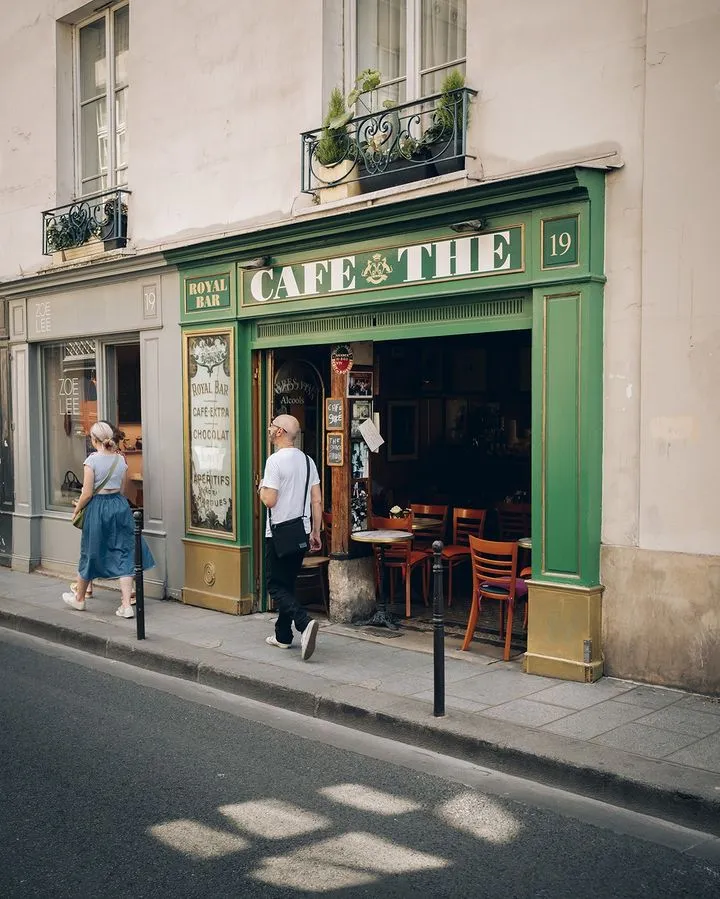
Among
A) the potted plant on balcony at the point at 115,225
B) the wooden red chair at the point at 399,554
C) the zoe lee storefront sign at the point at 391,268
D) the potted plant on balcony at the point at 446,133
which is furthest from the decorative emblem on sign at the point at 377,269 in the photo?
the potted plant on balcony at the point at 115,225

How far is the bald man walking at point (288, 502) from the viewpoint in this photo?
7676 mm

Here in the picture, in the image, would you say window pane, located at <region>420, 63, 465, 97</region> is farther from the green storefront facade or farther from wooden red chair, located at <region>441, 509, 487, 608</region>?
wooden red chair, located at <region>441, 509, 487, 608</region>

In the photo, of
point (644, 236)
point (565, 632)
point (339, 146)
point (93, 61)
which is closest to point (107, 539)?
point (339, 146)

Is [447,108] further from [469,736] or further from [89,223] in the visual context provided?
[89,223]

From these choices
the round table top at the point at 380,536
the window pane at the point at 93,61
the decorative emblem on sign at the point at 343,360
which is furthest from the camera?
the window pane at the point at 93,61

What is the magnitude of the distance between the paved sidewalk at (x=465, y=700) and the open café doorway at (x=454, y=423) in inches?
144

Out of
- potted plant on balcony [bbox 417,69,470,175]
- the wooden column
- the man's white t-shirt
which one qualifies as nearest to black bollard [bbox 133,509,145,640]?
the man's white t-shirt

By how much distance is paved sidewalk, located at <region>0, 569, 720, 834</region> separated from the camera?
521 cm

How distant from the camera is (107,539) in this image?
957 cm

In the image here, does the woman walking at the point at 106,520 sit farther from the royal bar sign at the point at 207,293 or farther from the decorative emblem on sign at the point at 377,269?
the decorative emblem on sign at the point at 377,269

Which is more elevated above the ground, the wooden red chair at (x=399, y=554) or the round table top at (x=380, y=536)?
the round table top at (x=380, y=536)

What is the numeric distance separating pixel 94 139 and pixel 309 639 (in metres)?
7.43

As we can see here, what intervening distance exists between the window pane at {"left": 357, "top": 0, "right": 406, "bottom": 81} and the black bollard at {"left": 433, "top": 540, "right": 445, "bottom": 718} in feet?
16.0

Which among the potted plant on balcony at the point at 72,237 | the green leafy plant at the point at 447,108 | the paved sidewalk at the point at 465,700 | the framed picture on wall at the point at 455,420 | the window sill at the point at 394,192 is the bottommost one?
the paved sidewalk at the point at 465,700
